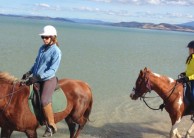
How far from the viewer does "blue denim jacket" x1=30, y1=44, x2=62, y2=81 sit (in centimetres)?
645

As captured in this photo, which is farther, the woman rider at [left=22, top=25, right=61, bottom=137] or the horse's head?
the horse's head

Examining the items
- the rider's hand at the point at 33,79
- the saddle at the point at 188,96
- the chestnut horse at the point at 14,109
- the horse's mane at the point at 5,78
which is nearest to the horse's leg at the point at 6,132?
the chestnut horse at the point at 14,109

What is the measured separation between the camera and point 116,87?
16281 mm

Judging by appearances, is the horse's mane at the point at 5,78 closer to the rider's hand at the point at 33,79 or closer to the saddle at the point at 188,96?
the rider's hand at the point at 33,79

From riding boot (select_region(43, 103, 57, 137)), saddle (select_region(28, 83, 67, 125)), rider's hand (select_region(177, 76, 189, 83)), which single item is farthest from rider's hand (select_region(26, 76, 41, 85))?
rider's hand (select_region(177, 76, 189, 83))

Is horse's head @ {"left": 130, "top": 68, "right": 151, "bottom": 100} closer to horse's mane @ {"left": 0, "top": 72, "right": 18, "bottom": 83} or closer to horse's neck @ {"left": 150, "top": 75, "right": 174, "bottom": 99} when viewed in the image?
horse's neck @ {"left": 150, "top": 75, "right": 174, "bottom": 99}

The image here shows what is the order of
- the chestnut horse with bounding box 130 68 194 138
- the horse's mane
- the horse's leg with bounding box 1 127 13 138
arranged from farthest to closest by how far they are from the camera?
the chestnut horse with bounding box 130 68 194 138 < the horse's leg with bounding box 1 127 13 138 < the horse's mane

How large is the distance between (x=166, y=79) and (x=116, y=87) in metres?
A: 7.87

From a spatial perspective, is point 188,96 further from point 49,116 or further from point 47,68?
point 47,68

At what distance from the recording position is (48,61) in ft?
21.4

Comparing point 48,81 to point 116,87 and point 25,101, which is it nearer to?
point 25,101

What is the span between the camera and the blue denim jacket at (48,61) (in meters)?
6.45

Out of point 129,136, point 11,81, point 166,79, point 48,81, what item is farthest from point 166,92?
point 11,81

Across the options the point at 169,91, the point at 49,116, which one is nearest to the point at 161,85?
the point at 169,91
